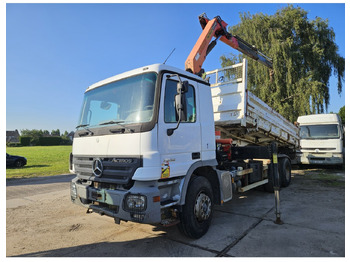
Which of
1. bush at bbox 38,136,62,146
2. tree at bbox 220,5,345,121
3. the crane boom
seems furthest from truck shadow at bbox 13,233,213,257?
bush at bbox 38,136,62,146

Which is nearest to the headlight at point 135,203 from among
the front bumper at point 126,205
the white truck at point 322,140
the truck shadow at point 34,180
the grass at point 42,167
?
the front bumper at point 126,205

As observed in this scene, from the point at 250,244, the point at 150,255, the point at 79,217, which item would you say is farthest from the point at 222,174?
the point at 79,217

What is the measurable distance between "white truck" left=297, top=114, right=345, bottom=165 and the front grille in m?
Answer: 9.65

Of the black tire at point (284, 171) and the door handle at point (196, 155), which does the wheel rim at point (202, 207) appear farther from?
the black tire at point (284, 171)

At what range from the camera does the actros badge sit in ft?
11.5

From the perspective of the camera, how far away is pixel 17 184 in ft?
31.8

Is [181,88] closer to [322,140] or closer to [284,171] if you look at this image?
[284,171]

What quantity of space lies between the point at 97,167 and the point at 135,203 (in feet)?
3.08

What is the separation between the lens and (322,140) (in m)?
10.2

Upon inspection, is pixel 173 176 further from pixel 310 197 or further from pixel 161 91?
pixel 310 197

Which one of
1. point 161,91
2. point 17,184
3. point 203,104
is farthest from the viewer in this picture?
point 17,184

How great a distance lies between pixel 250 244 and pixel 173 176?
1584 mm

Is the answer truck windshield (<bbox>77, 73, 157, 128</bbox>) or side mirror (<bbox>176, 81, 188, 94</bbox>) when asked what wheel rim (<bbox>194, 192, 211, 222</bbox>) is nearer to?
truck windshield (<bbox>77, 73, 157, 128</bbox>)

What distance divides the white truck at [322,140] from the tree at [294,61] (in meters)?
6.03
